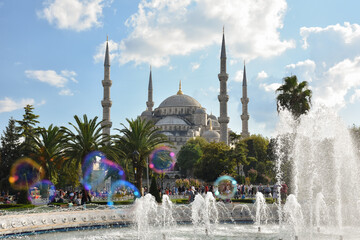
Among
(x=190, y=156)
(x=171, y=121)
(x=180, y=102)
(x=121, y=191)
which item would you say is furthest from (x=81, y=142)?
(x=180, y=102)

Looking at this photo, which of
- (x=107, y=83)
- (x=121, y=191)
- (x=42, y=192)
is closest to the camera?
(x=42, y=192)

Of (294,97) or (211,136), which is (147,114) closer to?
(211,136)

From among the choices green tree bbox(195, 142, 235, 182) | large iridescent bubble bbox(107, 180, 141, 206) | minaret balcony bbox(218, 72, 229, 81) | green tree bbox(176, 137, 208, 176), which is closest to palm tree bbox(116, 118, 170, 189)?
large iridescent bubble bbox(107, 180, 141, 206)

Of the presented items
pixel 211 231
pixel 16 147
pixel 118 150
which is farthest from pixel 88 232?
pixel 16 147

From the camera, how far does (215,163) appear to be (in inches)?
1640

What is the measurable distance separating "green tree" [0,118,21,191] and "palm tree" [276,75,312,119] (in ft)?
60.9

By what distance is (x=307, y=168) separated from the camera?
2244 cm

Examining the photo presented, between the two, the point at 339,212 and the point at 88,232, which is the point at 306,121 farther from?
the point at 88,232

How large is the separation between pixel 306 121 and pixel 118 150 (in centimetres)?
919

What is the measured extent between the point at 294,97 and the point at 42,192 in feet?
55.5

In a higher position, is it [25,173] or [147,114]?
[147,114]

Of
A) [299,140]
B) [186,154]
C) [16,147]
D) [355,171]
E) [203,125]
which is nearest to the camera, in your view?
[355,171]

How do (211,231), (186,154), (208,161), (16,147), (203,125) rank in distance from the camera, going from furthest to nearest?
1. (203,125)
2. (186,154)
3. (208,161)
4. (16,147)
5. (211,231)

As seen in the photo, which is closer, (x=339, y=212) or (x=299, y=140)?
(x=339, y=212)
